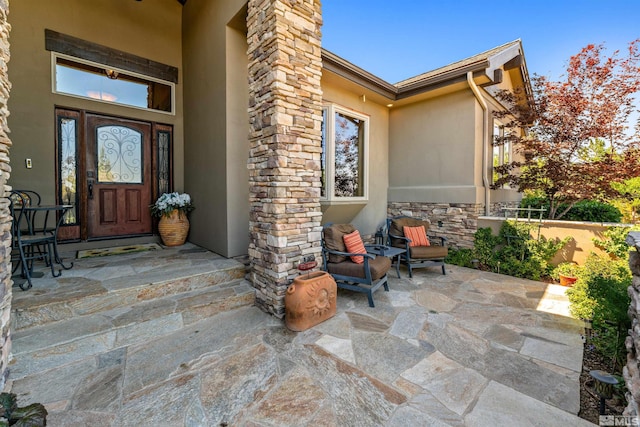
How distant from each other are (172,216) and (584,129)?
25.5 feet

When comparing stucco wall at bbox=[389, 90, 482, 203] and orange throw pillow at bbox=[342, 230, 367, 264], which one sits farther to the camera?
stucco wall at bbox=[389, 90, 482, 203]

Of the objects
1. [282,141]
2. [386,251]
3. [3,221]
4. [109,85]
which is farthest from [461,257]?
[109,85]

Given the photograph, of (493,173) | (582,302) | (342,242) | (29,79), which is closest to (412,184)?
(493,173)

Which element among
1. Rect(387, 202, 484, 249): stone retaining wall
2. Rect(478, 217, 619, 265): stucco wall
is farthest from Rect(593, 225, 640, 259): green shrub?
Rect(387, 202, 484, 249): stone retaining wall

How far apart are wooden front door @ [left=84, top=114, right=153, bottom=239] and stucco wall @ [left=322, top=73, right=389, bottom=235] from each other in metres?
3.39

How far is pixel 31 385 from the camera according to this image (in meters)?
2.03

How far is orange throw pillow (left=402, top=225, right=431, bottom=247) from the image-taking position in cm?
518

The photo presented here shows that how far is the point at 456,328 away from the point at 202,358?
257 centimetres

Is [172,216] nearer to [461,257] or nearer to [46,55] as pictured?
[46,55]

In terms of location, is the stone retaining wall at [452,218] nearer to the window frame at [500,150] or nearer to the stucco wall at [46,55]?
the window frame at [500,150]

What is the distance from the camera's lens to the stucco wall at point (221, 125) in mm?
4070

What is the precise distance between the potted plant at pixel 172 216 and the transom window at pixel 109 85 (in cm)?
175

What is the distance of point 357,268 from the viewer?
146 inches

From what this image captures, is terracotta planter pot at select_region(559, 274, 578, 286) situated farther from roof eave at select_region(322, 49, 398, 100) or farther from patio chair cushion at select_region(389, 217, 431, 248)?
roof eave at select_region(322, 49, 398, 100)
